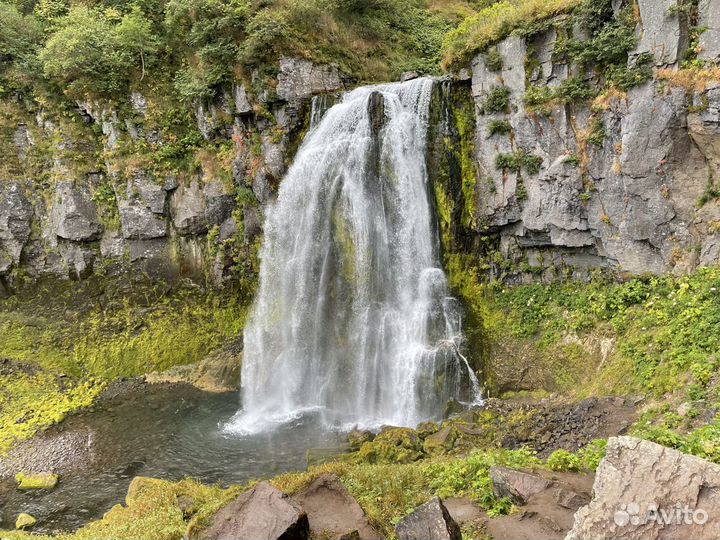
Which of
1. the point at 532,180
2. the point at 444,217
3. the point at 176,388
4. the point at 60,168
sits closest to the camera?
the point at 532,180

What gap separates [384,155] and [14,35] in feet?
57.4

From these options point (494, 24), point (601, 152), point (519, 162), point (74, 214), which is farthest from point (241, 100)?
point (601, 152)

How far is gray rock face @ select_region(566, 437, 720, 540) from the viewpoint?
352 cm

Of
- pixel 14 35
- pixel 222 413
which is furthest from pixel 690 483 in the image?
pixel 14 35

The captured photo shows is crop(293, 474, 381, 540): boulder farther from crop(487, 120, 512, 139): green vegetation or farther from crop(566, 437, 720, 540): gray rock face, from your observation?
crop(487, 120, 512, 139): green vegetation

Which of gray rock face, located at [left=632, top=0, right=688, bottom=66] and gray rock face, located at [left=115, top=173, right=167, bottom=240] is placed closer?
gray rock face, located at [left=632, top=0, right=688, bottom=66]

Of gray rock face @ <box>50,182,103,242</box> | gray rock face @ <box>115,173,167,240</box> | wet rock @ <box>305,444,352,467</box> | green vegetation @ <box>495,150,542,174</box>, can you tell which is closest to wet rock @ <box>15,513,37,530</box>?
wet rock @ <box>305,444,352,467</box>

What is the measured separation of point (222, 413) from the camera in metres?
15.3

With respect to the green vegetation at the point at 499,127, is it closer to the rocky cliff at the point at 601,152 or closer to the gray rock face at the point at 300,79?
the rocky cliff at the point at 601,152

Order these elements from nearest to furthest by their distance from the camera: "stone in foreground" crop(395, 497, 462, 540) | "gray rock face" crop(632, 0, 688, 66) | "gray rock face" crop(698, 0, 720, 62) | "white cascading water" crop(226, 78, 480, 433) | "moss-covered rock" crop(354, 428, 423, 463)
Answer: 1. "stone in foreground" crop(395, 497, 462, 540)
2. "gray rock face" crop(698, 0, 720, 62)
3. "moss-covered rock" crop(354, 428, 423, 463)
4. "gray rock face" crop(632, 0, 688, 66)
5. "white cascading water" crop(226, 78, 480, 433)

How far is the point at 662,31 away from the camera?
10.8 m

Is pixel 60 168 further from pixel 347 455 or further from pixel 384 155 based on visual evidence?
pixel 347 455

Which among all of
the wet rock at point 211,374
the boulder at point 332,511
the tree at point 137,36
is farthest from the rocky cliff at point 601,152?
the tree at point 137,36

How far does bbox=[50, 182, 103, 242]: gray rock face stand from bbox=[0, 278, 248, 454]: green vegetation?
2101mm
